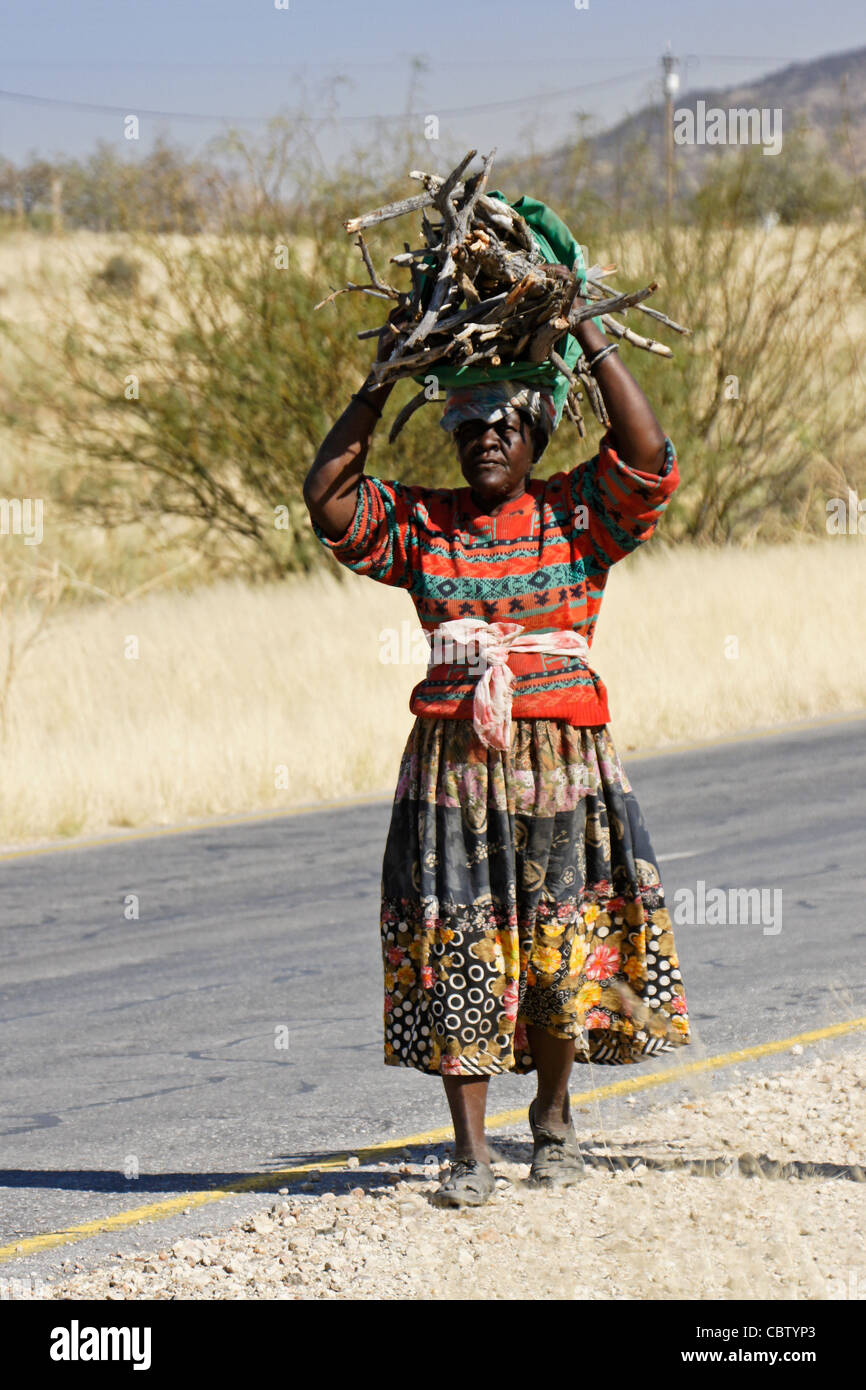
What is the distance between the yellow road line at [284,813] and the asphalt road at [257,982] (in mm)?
139

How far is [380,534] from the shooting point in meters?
4.68

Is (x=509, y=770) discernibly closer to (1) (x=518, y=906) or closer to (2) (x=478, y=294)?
(1) (x=518, y=906)

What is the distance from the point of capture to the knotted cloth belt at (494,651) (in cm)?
450

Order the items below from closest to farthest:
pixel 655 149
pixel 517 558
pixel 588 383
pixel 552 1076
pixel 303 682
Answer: pixel 588 383 < pixel 517 558 < pixel 552 1076 < pixel 303 682 < pixel 655 149

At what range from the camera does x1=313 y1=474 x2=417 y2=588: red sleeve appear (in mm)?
4637

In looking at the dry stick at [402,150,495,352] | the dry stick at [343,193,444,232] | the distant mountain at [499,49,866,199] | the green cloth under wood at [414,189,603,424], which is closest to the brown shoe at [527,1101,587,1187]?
the green cloth under wood at [414,189,603,424]

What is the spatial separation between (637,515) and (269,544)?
783 inches

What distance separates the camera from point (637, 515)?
457 cm

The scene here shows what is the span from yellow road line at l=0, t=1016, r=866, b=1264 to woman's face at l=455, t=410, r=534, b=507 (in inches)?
77.1

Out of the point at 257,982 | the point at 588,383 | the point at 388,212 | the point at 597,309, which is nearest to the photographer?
the point at 388,212

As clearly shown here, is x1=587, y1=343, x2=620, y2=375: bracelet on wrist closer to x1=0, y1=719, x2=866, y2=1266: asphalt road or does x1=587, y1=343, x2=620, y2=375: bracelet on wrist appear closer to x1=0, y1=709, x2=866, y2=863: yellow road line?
x1=0, y1=719, x2=866, y2=1266: asphalt road

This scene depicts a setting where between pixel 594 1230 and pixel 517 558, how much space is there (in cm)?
161

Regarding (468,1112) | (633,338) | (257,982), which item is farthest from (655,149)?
(468,1112)

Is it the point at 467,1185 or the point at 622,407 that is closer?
the point at 622,407
